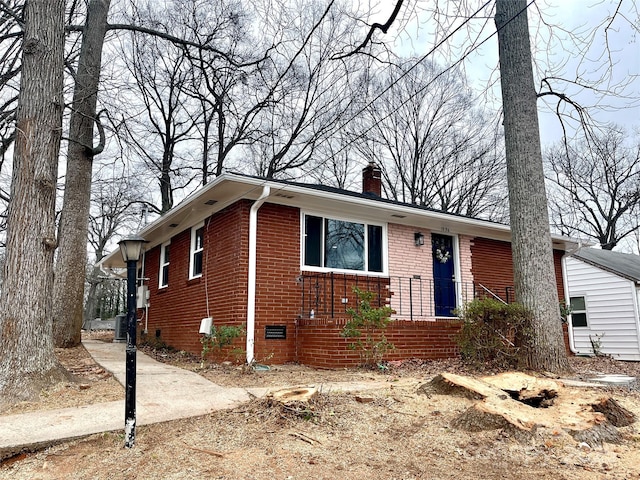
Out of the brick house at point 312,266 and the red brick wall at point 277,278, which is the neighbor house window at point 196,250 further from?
the red brick wall at point 277,278

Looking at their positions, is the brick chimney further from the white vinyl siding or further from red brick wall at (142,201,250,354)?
the white vinyl siding

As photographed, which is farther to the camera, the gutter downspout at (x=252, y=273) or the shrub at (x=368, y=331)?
the gutter downspout at (x=252, y=273)

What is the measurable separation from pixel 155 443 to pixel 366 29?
6.05 meters

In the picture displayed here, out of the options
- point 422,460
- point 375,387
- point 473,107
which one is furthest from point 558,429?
point 473,107

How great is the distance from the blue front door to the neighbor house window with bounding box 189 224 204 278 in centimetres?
508

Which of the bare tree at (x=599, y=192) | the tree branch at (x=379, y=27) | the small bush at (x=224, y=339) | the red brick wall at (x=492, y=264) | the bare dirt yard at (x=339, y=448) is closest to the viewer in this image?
the bare dirt yard at (x=339, y=448)

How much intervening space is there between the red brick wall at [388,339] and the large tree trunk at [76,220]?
16.5ft

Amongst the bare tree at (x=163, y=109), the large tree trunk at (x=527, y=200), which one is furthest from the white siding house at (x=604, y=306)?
the bare tree at (x=163, y=109)

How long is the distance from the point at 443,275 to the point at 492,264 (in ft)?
5.25

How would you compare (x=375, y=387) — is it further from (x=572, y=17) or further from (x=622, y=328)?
(x=622, y=328)

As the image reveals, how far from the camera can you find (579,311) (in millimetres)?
15336

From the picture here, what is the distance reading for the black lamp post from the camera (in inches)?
156

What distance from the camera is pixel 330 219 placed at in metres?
9.32

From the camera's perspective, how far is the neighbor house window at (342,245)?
357 inches
